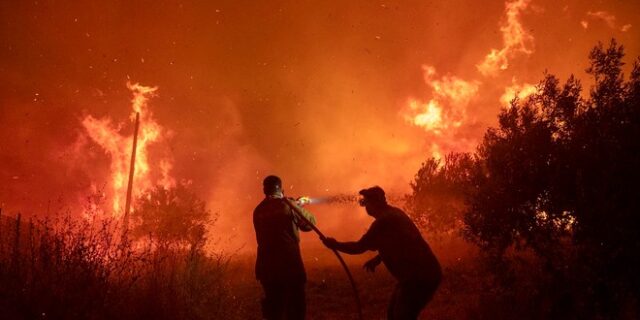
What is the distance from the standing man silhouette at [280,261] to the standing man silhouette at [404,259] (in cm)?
63

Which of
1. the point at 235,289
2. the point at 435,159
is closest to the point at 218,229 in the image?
the point at 435,159

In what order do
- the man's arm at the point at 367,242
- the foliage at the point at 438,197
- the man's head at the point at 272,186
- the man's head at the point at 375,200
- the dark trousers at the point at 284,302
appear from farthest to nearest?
the foliage at the point at 438,197, the man's head at the point at 272,186, the man's head at the point at 375,200, the dark trousers at the point at 284,302, the man's arm at the point at 367,242

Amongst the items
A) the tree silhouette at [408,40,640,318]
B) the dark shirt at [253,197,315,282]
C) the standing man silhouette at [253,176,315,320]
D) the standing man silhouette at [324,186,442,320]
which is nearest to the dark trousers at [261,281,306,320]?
the standing man silhouette at [253,176,315,320]

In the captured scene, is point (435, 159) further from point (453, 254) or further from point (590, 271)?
point (590, 271)

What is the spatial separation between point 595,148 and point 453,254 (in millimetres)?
11616

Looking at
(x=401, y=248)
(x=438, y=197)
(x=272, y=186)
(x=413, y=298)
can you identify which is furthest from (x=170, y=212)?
(x=413, y=298)

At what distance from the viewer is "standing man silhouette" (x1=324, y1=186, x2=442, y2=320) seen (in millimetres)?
4094

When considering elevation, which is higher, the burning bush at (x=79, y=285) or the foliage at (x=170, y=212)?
the foliage at (x=170, y=212)

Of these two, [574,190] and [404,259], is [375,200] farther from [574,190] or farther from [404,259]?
[574,190]

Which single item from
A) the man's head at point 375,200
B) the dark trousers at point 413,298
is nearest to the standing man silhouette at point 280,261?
the man's head at point 375,200

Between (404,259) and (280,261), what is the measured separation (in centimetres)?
158

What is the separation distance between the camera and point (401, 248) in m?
4.28

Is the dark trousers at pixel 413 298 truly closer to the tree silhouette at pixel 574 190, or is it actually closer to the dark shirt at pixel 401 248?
the dark shirt at pixel 401 248

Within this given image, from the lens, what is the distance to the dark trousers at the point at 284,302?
15.1 feet
